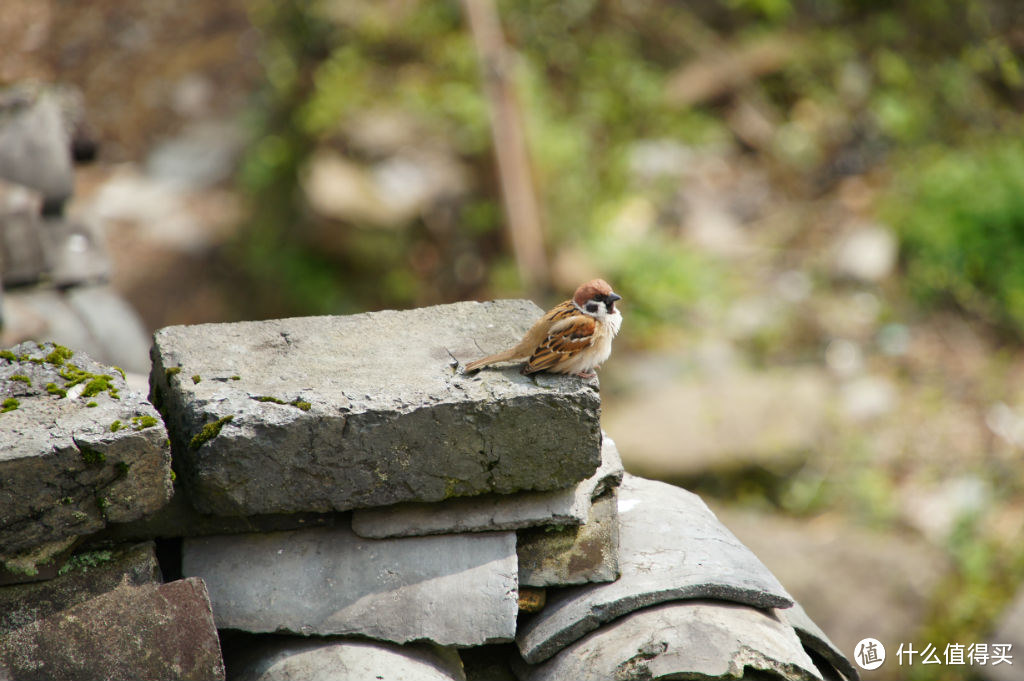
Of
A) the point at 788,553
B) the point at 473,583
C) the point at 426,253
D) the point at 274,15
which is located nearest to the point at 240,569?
the point at 473,583

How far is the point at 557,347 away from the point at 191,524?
1095 mm

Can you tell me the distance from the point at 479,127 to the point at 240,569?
7.91m

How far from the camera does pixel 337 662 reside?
2.51 m

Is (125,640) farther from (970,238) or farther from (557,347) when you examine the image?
(970,238)

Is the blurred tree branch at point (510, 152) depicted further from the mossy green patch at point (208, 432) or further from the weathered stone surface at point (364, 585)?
the mossy green patch at point (208, 432)

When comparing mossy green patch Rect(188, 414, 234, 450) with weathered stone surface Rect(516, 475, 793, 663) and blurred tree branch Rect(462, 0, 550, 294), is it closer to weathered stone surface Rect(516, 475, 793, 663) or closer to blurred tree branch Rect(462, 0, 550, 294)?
weathered stone surface Rect(516, 475, 793, 663)

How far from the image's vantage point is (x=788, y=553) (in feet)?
20.9

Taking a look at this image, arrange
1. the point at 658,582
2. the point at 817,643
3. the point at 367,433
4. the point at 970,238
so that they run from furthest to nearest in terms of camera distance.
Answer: the point at 970,238, the point at 817,643, the point at 658,582, the point at 367,433

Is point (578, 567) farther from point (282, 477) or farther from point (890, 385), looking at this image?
point (890, 385)

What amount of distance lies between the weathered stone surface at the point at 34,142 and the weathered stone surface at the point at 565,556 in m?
3.96

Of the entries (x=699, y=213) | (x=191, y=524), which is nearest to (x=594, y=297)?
(x=191, y=524)

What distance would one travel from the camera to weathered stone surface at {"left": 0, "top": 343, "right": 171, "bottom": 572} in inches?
86.4

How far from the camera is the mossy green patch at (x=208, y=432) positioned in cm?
244

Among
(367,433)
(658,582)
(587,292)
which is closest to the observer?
(367,433)
